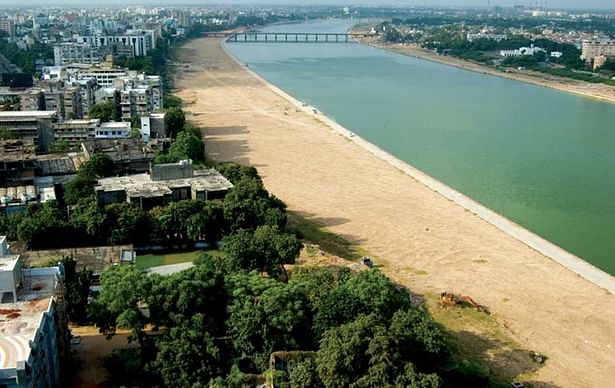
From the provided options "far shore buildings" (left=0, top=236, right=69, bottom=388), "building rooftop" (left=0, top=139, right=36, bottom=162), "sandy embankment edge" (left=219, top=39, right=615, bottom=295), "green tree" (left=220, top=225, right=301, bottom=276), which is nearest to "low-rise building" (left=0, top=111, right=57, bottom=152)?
"building rooftop" (left=0, top=139, right=36, bottom=162)

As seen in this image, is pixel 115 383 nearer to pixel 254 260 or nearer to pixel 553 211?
pixel 254 260

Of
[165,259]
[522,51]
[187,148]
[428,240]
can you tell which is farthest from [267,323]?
[522,51]

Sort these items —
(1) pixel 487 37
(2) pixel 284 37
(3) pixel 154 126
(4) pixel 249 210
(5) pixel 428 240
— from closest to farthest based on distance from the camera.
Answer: (4) pixel 249 210 → (5) pixel 428 240 → (3) pixel 154 126 → (1) pixel 487 37 → (2) pixel 284 37

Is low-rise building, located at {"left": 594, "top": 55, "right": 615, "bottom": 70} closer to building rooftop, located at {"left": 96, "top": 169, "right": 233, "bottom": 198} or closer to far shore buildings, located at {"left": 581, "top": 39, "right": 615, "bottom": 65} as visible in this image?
far shore buildings, located at {"left": 581, "top": 39, "right": 615, "bottom": 65}

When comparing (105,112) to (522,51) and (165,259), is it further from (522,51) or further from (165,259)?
(522,51)

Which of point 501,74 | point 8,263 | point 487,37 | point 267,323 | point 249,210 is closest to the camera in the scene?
point 8,263

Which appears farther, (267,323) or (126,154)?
(126,154)

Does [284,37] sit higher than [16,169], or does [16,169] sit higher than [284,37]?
[284,37]

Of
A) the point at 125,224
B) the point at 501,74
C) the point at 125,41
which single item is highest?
the point at 125,41
